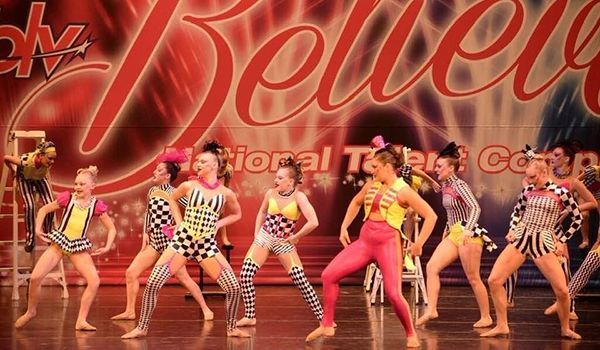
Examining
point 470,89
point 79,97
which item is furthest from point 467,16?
point 79,97

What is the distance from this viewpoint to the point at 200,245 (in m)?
8.57

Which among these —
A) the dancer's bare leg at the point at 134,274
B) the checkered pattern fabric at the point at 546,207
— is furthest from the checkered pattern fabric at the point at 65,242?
the checkered pattern fabric at the point at 546,207

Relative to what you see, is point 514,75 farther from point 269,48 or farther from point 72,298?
point 72,298

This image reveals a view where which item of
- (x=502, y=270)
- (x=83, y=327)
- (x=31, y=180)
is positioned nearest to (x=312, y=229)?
(x=502, y=270)

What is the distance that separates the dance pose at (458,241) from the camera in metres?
9.52

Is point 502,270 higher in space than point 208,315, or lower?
higher

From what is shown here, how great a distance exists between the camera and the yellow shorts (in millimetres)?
9562

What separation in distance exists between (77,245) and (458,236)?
321cm

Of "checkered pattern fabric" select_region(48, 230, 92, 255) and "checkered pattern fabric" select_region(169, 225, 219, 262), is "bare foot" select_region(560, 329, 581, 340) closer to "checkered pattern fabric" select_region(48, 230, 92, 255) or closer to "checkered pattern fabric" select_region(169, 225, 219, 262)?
"checkered pattern fabric" select_region(169, 225, 219, 262)

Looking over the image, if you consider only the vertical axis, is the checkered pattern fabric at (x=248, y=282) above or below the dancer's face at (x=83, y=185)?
below

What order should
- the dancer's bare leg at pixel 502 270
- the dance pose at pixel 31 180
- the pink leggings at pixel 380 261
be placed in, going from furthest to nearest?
the dance pose at pixel 31 180 < the dancer's bare leg at pixel 502 270 < the pink leggings at pixel 380 261

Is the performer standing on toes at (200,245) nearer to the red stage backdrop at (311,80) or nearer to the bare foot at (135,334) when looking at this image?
the bare foot at (135,334)

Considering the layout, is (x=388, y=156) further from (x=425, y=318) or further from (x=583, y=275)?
(x=583, y=275)

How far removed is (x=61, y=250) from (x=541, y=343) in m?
3.90
